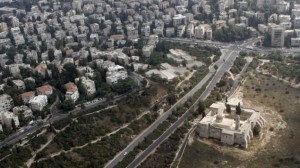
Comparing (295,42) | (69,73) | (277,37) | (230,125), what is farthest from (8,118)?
(295,42)

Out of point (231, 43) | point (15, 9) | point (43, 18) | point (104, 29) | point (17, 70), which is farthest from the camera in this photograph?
point (15, 9)

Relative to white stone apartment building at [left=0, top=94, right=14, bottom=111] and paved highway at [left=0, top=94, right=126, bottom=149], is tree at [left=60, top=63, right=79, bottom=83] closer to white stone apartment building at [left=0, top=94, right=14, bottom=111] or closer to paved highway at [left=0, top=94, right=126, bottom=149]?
paved highway at [left=0, top=94, right=126, bottom=149]

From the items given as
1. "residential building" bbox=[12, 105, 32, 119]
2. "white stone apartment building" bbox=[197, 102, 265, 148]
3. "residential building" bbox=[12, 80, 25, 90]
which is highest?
"residential building" bbox=[12, 80, 25, 90]

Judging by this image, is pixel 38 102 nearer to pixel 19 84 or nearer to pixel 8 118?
pixel 8 118

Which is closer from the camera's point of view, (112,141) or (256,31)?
(112,141)

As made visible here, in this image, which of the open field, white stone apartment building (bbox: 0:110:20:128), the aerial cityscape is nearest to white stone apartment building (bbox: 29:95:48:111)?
the aerial cityscape

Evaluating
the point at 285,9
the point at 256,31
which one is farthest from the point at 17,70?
the point at 285,9

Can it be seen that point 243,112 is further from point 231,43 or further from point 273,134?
point 231,43
